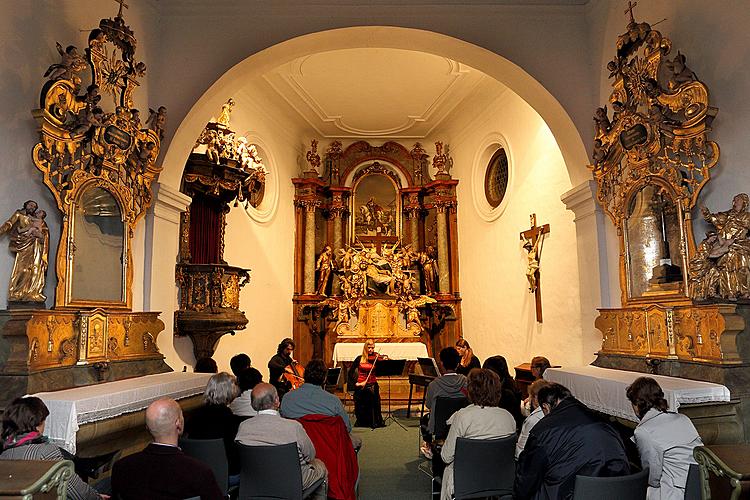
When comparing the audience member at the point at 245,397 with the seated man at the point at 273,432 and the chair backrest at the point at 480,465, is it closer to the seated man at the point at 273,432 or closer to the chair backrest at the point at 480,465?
the seated man at the point at 273,432

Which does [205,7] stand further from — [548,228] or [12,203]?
[548,228]

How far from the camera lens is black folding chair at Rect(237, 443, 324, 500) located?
364 cm

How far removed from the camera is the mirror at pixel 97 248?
5.44 meters

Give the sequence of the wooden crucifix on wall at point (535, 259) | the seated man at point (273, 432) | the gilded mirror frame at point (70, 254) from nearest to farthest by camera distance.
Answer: the seated man at point (273, 432)
the gilded mirror frame at point (70, 254)
the wooden crucifix on wall at point (535, 259)

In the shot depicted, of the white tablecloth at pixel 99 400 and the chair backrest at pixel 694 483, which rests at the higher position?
the white tablecloth at pixel 99 400

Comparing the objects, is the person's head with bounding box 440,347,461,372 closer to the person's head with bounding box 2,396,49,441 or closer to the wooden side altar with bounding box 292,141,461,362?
the person's head with bounding box 2,396,49,441

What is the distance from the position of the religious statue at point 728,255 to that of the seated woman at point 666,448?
1.42 meters

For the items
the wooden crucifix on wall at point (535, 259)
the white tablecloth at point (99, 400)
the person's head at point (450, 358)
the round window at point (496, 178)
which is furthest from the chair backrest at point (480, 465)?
the round window at point (496, 178)

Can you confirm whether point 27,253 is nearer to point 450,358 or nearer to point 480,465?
point 480,465

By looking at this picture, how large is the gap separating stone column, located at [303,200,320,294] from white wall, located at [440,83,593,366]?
3.32m

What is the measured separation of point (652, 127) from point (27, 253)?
18.1 feet

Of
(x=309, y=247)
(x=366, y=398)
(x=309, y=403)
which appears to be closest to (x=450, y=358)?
(x=309, y=403)

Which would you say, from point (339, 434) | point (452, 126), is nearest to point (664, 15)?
point (339, 434)

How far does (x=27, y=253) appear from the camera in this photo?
4742 mm
